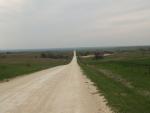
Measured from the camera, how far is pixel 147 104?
12.3 meters

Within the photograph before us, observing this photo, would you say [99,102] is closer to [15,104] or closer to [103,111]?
[103,111]

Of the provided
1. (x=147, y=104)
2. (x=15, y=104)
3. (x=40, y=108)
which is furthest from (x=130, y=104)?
(x=15, y=104)

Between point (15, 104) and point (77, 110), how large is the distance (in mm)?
3047

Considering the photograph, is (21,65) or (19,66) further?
(21,65)

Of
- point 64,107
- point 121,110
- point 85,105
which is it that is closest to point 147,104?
point 121,110

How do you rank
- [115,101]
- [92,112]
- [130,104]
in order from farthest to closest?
1. [115,101]
2. [130,104]
3. [92,112]

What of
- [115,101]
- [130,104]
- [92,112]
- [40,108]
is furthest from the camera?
[115,101]

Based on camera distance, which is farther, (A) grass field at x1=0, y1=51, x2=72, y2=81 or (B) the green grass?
(A) grass field at x1=0, y1=51, x2=72, y2=81

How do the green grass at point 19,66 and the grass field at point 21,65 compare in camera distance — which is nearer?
the green grass at point 19,66

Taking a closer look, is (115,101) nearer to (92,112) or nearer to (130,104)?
(130,104)

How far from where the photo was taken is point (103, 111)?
35.1ft

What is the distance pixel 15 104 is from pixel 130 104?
4.91 m

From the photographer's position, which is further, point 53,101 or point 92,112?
point 53,101

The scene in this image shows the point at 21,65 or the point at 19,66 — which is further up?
the point at 19,66
